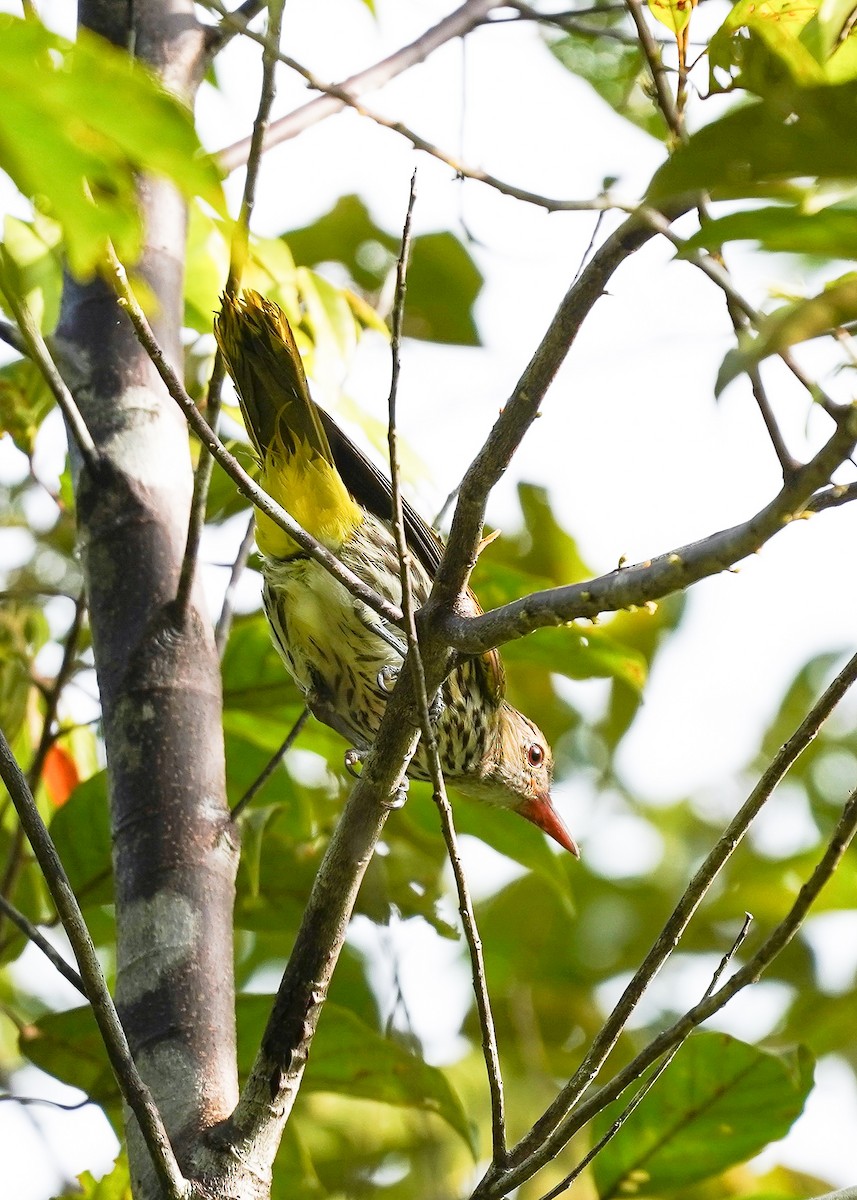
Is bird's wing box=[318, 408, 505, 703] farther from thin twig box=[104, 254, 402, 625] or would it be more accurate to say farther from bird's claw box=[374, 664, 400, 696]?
thin twig box=[104, 254, 402, 625]

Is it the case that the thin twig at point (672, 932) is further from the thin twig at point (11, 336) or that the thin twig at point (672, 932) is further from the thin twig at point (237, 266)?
the thin twig at point (11, 336)

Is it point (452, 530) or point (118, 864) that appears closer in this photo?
point (452, 530)

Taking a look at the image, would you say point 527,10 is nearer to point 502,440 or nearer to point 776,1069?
point 502,440

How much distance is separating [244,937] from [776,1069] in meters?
2.34

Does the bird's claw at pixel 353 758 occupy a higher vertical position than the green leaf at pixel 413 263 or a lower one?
lower

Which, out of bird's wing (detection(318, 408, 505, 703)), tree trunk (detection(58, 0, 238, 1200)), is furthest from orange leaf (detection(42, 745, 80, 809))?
bird's wing (detection(318, 408, 505, 703))

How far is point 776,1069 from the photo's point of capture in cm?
275

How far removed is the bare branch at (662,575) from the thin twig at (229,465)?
14cm

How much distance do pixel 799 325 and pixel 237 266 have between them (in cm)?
157

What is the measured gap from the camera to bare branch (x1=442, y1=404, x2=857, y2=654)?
133cm

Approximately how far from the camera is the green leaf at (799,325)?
93 centimetres

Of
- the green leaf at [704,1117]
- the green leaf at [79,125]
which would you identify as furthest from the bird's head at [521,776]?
the green leaf at [79,125]

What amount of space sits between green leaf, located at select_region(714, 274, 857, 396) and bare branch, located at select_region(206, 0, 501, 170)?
7.83ft

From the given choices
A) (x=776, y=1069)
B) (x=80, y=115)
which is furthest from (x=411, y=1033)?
(x=80, y=115)
